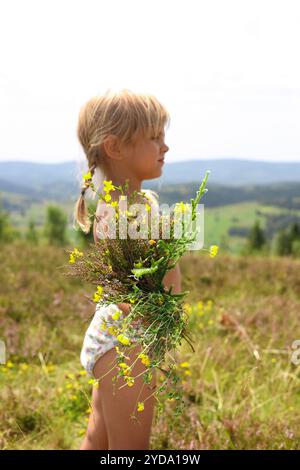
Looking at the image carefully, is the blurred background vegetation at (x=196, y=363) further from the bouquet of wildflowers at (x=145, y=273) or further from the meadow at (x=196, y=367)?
the bouquet of wildflowers at (x=145, y=273)

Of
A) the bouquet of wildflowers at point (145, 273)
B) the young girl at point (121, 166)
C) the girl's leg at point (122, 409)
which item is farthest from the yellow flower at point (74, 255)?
the girl's leg at point (122, 409)

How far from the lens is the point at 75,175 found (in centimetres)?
290

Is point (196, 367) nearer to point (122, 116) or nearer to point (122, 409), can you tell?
point (122, 409)

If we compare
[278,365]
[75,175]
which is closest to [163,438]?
[278,365]

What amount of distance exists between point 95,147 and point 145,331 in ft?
3.30

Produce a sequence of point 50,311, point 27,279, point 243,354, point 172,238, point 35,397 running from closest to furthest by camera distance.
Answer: point 172,238 → point 35,397 → point 243,354 → point 50,311 → point 27,279

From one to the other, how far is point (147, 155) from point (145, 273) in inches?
28.4

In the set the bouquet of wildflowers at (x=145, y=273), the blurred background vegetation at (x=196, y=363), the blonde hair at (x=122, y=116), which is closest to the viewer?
the bouquet of wildflowers at (x=145, y=273)

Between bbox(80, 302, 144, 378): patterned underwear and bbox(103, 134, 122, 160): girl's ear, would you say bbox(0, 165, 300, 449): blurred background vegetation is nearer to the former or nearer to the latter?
bbox(80, 302, 144, 378): patterned underwear

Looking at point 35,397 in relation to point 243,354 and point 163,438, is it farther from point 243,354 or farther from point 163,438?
point 243,354

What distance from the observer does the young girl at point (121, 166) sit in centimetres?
246

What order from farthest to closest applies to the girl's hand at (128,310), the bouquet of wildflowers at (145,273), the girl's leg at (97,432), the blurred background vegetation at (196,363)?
the blurred background vegetation at (196,363)
the girl's leg at (97,432)
the girl's hand at (128,310)
the bouquet of wildflowers at (145,273)

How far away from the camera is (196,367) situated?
4266 millimetres

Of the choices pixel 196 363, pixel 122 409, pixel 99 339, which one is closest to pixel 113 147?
pixel 99 339
